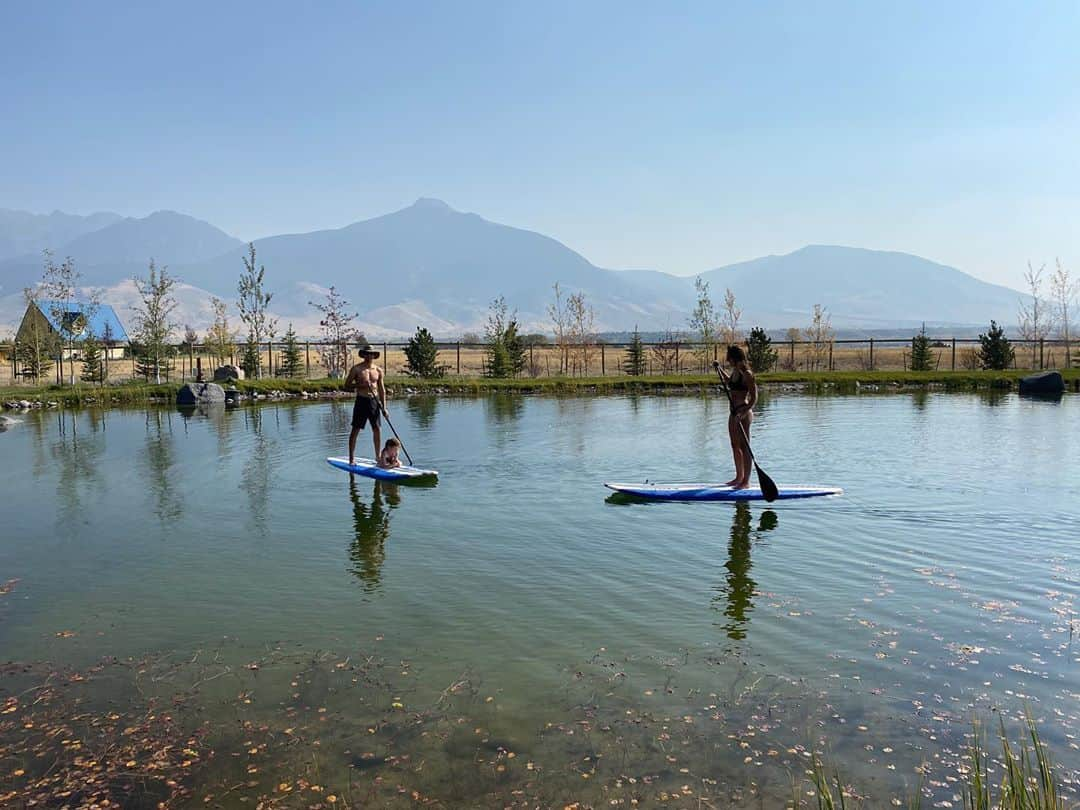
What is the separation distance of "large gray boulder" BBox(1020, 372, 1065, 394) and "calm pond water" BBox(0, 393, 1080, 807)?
19.0 meters

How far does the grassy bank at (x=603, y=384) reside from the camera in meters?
35.8

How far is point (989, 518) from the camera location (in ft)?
39.6

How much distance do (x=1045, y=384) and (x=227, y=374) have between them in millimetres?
33459

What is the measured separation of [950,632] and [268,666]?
5794 millimetres

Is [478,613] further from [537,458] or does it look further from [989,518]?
[537,458]

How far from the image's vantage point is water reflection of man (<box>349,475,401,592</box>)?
10.1m

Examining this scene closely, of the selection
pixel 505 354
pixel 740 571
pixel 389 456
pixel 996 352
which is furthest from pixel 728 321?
pixel 740 571

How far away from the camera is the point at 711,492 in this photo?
13.5m

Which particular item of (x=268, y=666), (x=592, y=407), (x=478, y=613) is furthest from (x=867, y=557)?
(x=592, y=407)

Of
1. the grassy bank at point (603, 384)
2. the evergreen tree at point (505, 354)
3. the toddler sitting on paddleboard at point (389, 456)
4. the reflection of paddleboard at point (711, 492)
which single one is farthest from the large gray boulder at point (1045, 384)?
the toddler sitting on paddleboard at point (389, 456)

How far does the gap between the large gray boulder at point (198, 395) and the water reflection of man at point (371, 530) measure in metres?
19.6

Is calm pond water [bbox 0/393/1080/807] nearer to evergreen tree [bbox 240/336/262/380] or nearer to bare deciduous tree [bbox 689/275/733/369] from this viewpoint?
evergreen tree [bbox 240/336/262/380]

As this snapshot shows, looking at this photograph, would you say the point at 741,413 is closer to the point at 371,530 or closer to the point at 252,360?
the point at 371,530

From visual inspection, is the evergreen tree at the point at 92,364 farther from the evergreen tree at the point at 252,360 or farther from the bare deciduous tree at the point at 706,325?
the bare deciduous tree at the point at 706,325
